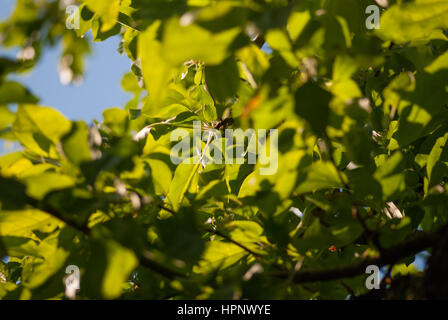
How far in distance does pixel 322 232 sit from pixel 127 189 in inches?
15.9

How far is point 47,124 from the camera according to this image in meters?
0.73

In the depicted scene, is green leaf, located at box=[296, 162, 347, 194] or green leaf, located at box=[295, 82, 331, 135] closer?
green leaf, located at box=[295, 82, 331, 135]

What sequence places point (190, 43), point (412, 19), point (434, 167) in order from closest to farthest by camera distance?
point (190, 43) < point (412, 19) < point (434, 167)

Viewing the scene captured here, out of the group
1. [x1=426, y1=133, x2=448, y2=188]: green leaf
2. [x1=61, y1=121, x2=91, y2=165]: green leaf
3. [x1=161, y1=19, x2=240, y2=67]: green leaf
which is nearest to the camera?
[x1=161, y1=19, x2=240, y2=67]: green leaf

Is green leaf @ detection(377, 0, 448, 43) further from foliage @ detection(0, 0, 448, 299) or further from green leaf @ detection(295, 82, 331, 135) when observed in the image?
green leaf @ detection(295, 82, 331, 135)

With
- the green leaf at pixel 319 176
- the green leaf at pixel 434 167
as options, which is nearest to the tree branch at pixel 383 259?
the green leaf at pixel 319 176

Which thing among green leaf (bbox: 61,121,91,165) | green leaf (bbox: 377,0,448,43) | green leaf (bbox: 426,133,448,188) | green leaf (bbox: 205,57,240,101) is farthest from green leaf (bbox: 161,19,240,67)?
green leaf (bbox: 426,133,448,188)

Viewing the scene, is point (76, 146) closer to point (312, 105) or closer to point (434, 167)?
point (312, 105)

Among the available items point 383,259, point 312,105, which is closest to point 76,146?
point 312,105

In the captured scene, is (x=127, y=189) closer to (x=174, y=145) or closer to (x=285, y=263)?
(x=285, y=263)

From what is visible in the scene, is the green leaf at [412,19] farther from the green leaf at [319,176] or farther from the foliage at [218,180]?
the green leaf at [319,176]

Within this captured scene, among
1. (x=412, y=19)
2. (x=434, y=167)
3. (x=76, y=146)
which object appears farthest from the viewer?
(x=434, y=167)
